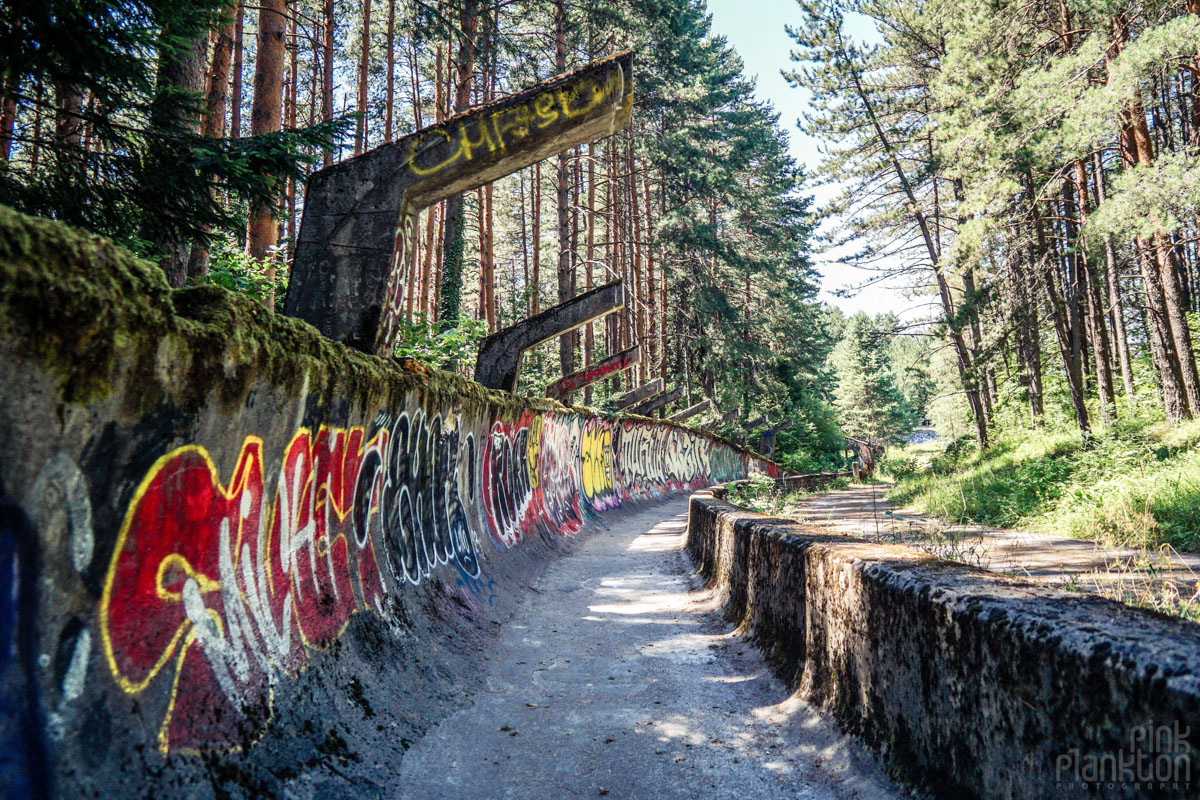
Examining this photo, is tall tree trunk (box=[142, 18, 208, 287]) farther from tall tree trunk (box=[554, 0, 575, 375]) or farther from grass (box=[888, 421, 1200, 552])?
tall tree trunk (box=[554, 0, 575, 375])

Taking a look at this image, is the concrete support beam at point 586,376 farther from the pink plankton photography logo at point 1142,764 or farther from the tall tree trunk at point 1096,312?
the pink plankton photography logo at point 1142,764

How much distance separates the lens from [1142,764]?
5.28 ft

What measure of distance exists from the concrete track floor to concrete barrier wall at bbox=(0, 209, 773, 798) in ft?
0.97

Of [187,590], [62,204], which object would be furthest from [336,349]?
[62,204]

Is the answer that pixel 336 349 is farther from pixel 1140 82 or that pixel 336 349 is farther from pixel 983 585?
pixel 1140 82

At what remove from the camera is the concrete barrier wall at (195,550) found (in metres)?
1.80

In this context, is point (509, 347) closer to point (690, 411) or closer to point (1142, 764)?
point (1142, 764)

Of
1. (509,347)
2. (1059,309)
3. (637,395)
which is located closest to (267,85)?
(509,347)

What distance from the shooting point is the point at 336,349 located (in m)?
3.75

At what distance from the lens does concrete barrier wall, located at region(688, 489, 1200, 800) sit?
1.65m

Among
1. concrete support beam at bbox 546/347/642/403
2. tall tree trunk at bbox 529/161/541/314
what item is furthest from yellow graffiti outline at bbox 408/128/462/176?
tall tree trunk at bbox 529/161/541/314

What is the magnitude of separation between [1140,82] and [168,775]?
14.3 metres

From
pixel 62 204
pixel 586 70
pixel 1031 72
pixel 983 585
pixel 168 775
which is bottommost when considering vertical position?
pixel 168 775

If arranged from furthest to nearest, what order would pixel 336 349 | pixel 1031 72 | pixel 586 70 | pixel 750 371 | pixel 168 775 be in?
pixel 750 371 < pixel 1031 72 < pixel 586 70 < pixel 336 349 < pixel 168 775
